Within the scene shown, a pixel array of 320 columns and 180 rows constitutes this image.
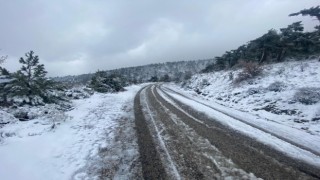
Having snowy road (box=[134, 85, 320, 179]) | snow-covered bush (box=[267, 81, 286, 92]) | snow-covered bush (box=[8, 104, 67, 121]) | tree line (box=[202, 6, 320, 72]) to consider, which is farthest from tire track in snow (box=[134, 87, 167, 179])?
tree line (box=[202, 6, 320, 72])

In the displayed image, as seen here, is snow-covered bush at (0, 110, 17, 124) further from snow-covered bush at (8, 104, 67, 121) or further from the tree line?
the tree line

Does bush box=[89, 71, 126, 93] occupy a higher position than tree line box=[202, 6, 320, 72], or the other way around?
tree line box=[202, 6, 320, 72]

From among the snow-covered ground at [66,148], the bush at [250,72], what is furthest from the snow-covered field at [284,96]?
the snow-covered ground at [66,148]

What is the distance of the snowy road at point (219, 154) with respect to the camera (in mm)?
5742

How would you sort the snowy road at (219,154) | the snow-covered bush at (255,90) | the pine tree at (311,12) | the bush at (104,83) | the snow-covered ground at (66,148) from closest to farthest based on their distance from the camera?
the snowy road at (219,154) → the snow-covered ground at (66,148) → the snow-covered bush at (255,90) → the pine tree at (311,12) → the bush at (104,83)

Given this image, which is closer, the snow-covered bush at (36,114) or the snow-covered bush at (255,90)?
the snow-covered bush at (36,114)

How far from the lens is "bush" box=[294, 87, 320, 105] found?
12.3 metres

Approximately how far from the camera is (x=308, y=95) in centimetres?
1274

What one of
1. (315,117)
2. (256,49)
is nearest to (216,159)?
(315,117)

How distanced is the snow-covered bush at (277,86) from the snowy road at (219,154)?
643 cm

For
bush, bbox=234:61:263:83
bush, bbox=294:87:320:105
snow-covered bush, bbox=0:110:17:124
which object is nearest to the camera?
snow-covered bush, bbox=0:110:17:124

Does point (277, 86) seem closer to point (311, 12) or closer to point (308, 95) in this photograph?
point (308, 95)

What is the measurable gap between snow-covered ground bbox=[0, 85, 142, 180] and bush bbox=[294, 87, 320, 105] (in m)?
8.42

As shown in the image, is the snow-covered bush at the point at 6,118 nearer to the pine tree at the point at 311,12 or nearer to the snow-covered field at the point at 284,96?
the snow-covered field at the point at 284,96
